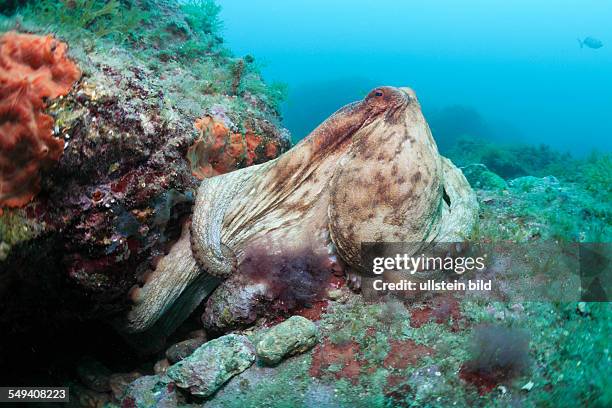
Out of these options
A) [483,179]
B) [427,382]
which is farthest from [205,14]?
[427,382]

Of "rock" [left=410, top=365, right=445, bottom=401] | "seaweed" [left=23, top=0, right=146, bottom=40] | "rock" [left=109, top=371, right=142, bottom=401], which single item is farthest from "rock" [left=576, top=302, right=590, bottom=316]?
"seaweed" [left=23, top=0, right=146, bottom=40]

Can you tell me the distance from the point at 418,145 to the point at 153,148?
2264 mm

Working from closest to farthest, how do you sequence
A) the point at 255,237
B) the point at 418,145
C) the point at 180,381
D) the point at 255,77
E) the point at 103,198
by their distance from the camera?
the point at 103,198 < the point at 180,381 < the point at 418,145 < the point at 255,237 < the point at 255,77

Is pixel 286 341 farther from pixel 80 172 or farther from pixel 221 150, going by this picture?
pixel 221 150

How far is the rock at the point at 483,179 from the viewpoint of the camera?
285 inches

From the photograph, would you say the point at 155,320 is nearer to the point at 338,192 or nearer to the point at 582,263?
the point at 338,192

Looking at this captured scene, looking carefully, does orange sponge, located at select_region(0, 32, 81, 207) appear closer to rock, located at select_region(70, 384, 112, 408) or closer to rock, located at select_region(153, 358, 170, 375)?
rock, located at select_region(153, 358, 170, 375)

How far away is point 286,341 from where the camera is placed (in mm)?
3059

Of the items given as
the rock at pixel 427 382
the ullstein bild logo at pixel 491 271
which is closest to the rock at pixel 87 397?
the ullstein bild logo at pixel 491 271

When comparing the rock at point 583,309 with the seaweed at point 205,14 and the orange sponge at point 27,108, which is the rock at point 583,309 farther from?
the seaweed at point 205,14

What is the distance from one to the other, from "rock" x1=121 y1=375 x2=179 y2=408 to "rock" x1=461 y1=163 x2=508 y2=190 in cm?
609

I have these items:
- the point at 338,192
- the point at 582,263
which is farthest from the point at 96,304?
the point at 582,263

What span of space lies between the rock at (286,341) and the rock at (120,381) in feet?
5.71

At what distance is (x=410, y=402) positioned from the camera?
261 cm
